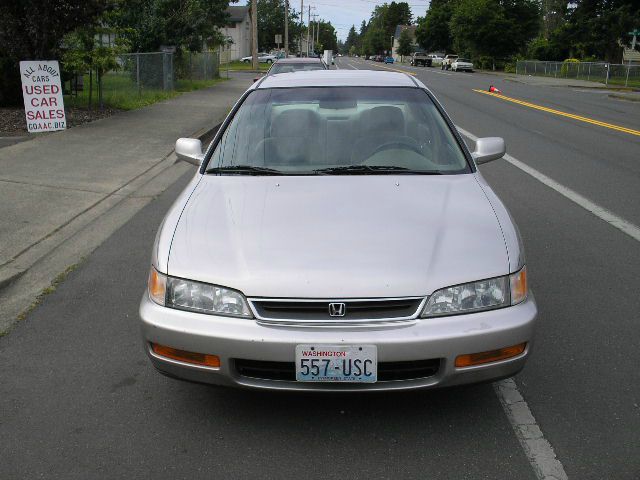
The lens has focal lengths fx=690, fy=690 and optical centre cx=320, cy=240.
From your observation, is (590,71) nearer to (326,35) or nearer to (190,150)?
(190,150)

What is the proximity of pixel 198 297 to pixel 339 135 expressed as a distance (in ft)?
5.71

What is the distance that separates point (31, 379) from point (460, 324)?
7.72 feet

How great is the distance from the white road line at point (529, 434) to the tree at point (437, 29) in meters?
95.4

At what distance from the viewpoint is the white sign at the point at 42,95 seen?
12320 mm

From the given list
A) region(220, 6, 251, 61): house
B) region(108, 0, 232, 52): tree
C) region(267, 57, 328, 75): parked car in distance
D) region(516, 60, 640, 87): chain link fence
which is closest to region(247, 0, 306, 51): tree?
region(220, 6, 251, 61): house

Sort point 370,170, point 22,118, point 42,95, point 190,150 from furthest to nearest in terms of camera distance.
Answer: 1. point 22,118
2. point 42,95
3. point 190,150
4. point 370,170

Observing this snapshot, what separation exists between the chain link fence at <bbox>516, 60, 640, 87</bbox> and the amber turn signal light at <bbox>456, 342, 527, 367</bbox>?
38.6 meters

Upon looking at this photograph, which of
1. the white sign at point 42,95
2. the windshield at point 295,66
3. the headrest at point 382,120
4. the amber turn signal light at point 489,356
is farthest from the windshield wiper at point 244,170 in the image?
the windshield at point 295,66

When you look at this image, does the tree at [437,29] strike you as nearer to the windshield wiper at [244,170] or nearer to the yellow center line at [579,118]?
the yellow center line at [579,118]

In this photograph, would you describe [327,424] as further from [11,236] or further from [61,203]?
[61,203]

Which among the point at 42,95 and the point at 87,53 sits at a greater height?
the point at 87,53

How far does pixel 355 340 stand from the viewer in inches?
112

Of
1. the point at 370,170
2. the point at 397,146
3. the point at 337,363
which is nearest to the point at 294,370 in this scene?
the point at 337,363

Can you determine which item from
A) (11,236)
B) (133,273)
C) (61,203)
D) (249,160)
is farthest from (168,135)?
(249,160)
